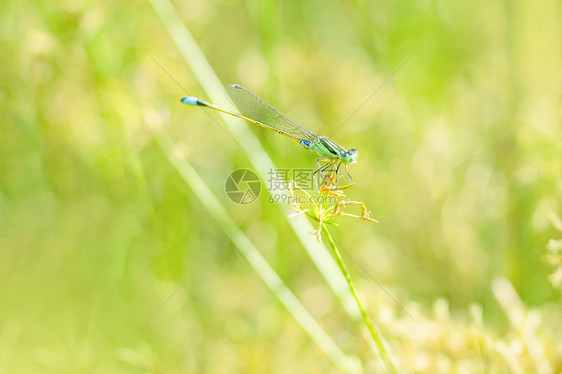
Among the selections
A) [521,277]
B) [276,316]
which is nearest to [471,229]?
[521,277]

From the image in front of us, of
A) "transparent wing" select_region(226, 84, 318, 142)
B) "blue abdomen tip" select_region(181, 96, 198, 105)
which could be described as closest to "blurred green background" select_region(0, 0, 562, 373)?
"transparent wing" select_region(226, 84, 318, 142)

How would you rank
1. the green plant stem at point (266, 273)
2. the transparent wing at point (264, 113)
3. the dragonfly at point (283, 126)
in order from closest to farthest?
the green plant stem at point (266, 273) → the dragonfly at point (283, 126) → the transparent wing at point (264, 113)

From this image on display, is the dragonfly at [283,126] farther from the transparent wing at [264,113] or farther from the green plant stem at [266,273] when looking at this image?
the green plant stem at [266,273]

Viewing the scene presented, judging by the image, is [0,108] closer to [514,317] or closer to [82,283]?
[82,283]

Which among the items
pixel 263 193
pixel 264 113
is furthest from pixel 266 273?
pixel 264 113

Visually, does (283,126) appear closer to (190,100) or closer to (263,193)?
(263,193)

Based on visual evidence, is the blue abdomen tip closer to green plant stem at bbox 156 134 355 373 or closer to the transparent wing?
the transparent wing

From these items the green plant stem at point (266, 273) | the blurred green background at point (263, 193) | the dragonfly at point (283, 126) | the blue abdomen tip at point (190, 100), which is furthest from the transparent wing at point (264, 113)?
the green plant stem at point (266, 273)

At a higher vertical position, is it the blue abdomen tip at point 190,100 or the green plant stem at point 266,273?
the blue abdomen tip at point 190,100
